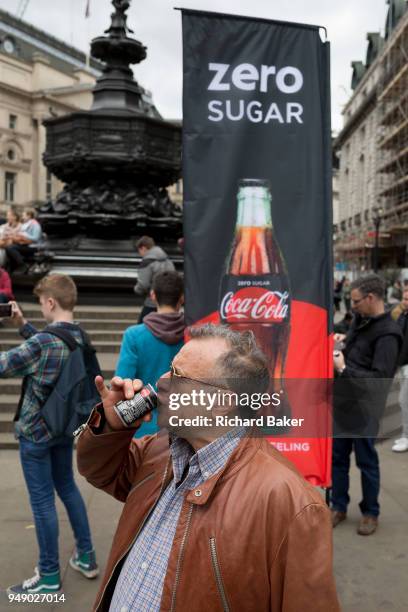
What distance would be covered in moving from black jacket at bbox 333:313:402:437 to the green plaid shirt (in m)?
1.61

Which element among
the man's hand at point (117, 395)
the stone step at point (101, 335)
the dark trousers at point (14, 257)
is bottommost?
the stone step at point (101, 335)

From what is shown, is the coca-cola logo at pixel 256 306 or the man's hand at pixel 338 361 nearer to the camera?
the coca-cola logo at pixel 256 306

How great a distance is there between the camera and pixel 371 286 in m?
4.33

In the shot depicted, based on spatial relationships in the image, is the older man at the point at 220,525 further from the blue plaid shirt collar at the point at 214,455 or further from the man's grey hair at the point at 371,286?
the man's grey hair at the point at 371,286

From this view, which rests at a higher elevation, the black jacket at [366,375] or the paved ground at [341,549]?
the black jacket at [366,375]

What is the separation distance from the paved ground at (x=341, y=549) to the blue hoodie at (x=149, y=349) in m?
1.03

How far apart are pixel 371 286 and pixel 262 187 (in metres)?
1.47

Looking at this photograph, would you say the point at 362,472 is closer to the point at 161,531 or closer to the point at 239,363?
the point at 161,531

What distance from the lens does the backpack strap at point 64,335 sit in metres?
3.61

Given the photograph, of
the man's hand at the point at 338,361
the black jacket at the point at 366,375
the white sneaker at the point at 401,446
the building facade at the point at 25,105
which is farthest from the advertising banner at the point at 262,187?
the building facade at the point at 25,105

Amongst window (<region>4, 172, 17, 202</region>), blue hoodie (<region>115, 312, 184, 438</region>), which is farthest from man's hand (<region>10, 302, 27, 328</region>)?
window (<region>4, 172, 17, 202</region>)

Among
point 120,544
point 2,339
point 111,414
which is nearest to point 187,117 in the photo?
point 111,414

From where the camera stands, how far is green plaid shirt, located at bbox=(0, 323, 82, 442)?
3.51 meters

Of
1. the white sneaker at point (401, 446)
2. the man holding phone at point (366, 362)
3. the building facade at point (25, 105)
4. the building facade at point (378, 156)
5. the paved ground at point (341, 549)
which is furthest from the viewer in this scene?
the building facade at point (25, 105)
